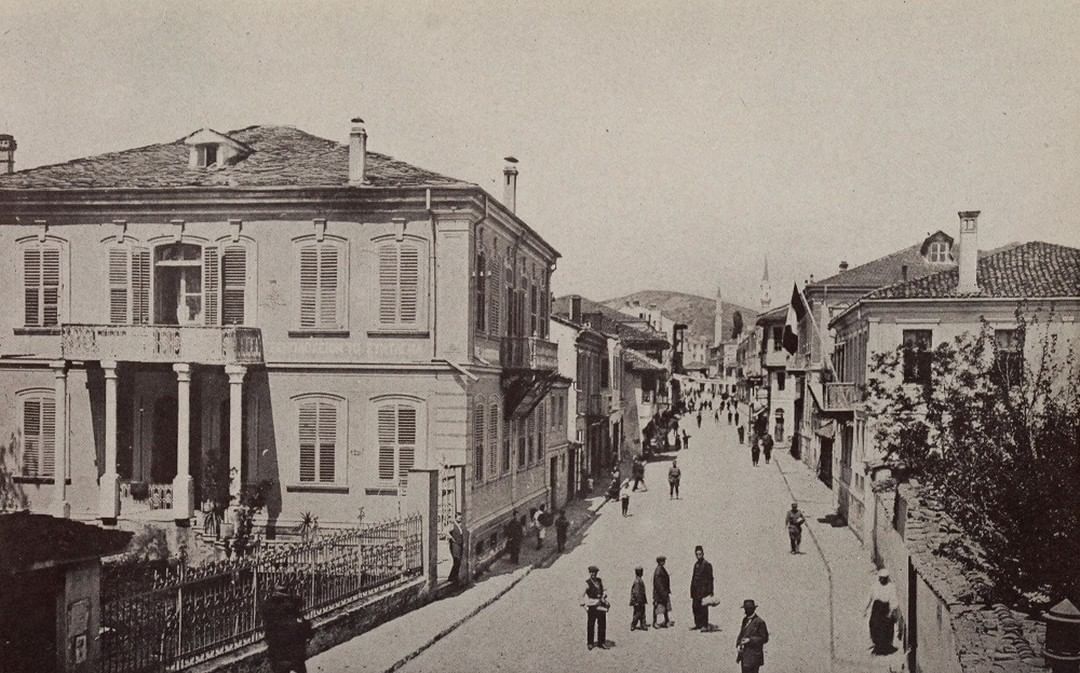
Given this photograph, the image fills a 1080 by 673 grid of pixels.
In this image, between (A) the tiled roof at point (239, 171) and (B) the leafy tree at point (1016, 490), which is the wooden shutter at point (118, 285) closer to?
(A) the tiled roof at point (239, 171)

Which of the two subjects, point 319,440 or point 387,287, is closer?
point 387,287

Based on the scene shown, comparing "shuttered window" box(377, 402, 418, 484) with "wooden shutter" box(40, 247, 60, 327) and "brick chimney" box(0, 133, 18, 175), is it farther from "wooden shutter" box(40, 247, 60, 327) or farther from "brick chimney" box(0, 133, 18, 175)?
"brick chimney" box(0, 133, 18, 175)

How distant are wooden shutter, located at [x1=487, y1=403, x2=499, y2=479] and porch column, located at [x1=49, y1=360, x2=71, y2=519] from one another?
9.59 metres

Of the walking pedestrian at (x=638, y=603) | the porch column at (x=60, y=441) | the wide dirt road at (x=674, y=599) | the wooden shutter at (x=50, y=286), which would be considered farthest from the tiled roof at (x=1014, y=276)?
the wooden shutter at (x=50, y=286)

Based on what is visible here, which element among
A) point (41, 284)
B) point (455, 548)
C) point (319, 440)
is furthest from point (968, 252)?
point (41, 284)

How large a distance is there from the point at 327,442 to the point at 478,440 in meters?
3.52

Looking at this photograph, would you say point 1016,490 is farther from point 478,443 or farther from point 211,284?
point 211,284

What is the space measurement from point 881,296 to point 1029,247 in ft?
16.4

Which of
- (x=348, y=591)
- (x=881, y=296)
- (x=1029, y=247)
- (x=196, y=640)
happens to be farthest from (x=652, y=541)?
(x=196, y=640)

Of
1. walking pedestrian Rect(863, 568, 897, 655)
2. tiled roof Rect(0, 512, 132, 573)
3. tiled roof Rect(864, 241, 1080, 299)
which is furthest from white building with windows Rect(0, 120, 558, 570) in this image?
tiled roof Rect(864, 241, 1080, 299)

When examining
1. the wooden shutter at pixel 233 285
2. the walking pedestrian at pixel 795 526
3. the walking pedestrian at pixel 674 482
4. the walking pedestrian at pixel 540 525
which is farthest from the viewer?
the walking pedestrian at pixel 674 482

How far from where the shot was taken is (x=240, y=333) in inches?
826

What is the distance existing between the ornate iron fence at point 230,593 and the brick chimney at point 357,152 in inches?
307

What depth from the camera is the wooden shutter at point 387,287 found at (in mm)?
21062
